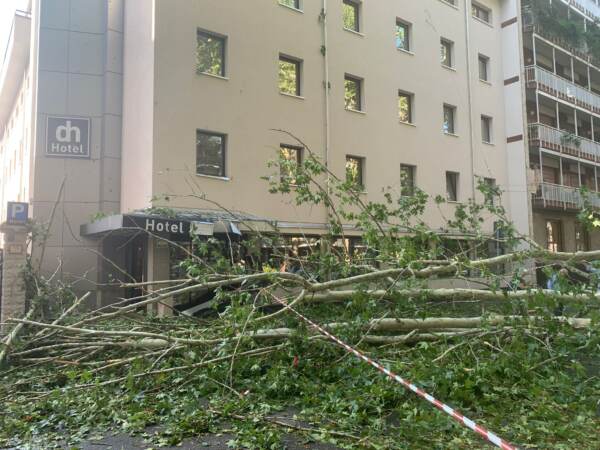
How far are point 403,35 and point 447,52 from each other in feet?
7.74

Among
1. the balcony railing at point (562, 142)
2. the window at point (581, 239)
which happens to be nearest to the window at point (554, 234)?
the window at point (581, 239)

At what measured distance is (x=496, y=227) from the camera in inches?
277

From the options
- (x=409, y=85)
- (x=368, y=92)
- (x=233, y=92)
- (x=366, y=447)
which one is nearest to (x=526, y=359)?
(x=366, y=447)

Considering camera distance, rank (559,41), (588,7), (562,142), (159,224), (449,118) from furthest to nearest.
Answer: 1. (588,7)
2. (559,41)
3. (562,142)
4. (449,118)
5. (159,224)

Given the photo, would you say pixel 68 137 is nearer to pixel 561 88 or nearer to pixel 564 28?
pixel 561 88

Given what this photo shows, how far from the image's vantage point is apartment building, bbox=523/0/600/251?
74.7 feet

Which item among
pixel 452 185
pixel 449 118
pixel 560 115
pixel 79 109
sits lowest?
pixel 452 185

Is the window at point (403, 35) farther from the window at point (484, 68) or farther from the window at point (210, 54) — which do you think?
the window at point (210, 54)

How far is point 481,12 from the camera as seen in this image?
75.1 ft

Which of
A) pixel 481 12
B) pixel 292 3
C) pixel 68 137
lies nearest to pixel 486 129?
pixel 481 12

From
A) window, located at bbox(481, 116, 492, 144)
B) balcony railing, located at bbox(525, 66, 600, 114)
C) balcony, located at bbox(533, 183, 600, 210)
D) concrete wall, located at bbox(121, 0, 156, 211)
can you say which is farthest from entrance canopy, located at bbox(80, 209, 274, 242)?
balcony railing, located at bbox(525, 66, 600, 114)

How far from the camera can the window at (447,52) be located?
67.8 feet

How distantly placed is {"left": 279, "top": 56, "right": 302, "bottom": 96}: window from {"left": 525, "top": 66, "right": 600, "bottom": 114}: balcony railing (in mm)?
11674

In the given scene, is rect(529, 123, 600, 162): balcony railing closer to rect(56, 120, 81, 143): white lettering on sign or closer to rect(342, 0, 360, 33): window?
rect(342, 0, 360, 33): window
